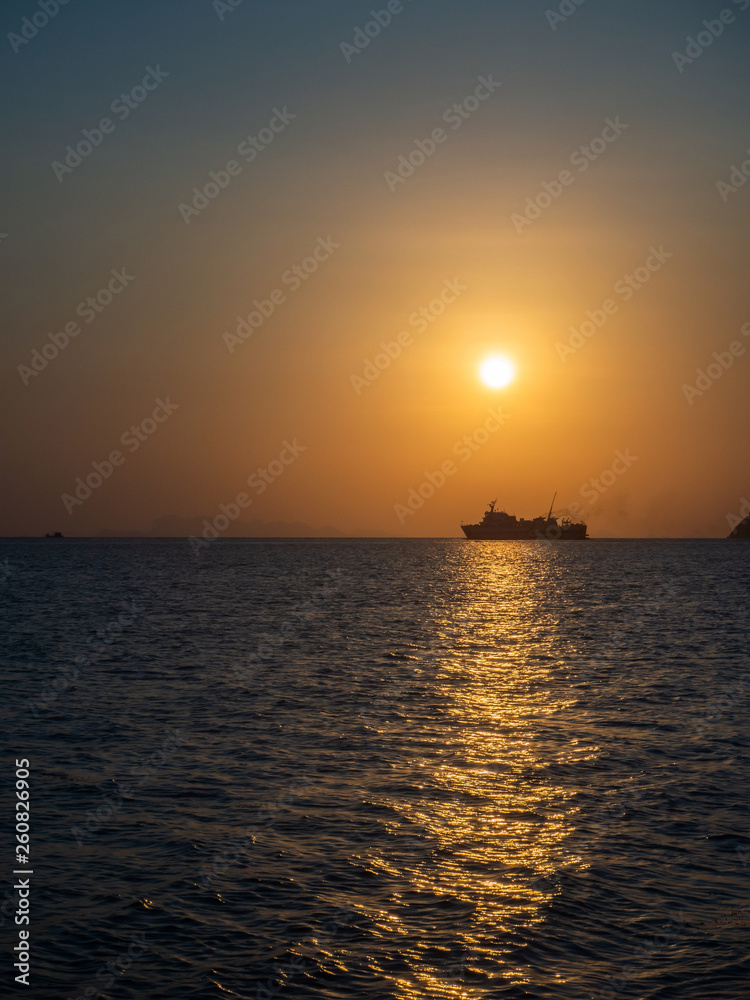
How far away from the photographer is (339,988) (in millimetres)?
11398

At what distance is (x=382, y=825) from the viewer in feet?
57.3

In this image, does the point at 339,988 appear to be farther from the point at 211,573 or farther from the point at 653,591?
the point at 211,573

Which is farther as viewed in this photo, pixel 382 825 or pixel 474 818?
pixel 474 818

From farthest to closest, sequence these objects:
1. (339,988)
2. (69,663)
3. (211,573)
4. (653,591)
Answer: (211,573) < (653,591) < (69,663) < (339,988)

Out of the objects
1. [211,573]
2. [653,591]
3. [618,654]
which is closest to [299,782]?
[618,654]

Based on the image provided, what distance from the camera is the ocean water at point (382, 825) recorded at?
12.1 meters

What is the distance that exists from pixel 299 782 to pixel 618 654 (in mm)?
27514

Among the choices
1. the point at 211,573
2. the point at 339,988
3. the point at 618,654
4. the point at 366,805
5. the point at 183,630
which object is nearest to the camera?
the point at 339,988

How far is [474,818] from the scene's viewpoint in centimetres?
1792

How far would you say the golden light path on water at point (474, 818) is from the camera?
12602mm

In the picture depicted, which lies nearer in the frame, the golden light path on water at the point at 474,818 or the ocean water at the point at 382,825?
the ocean water at the point at 382,825

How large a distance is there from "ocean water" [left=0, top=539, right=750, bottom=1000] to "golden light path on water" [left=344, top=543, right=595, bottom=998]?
63 mm

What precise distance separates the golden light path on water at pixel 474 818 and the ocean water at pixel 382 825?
0.06m

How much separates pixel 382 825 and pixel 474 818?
192 cm
